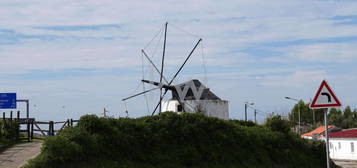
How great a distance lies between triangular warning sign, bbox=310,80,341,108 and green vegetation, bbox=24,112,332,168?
26.4 ft

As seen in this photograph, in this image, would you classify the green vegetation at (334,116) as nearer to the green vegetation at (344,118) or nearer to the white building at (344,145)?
the green vegetation at (344,118)

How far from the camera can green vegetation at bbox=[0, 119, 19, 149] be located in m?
27.9

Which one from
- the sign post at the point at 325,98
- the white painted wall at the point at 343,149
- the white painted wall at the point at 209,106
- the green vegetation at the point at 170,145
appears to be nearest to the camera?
the sign post at the point at 325,98

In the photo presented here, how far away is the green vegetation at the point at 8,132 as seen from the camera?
27944 millimetres

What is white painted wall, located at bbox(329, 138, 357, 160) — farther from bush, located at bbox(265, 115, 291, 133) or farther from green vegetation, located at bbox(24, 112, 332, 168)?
bush, located at bbox(265, 115, 291, 133)

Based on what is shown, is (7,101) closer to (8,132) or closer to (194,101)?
(8,132)

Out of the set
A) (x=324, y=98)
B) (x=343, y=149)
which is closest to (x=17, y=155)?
(x=324, y=98)

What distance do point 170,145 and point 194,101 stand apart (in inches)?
1285

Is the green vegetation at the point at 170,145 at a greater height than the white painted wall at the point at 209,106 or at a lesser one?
lesser

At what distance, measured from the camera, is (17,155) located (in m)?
22.9

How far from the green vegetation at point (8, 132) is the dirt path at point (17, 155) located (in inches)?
36.2

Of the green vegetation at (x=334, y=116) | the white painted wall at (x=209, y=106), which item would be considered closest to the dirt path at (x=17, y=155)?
the white painted wall at (x=209, y=106)

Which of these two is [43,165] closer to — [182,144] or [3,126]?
[182,144]

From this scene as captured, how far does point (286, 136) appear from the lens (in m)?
28.2
